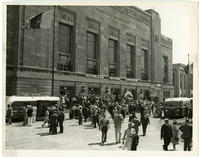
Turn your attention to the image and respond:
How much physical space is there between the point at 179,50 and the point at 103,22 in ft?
55.0

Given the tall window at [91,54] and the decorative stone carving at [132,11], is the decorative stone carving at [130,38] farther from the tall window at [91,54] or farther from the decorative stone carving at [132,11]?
the tall window at [91,54]

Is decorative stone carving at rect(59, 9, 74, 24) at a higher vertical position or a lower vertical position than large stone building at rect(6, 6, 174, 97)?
higher

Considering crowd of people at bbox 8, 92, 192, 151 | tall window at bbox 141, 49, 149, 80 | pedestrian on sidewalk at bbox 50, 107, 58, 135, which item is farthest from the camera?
tall window at bbox 141, 49, 149, 80

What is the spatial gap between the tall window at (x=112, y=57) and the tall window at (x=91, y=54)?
2.13 meters

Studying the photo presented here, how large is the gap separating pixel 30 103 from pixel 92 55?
1248 centimetres

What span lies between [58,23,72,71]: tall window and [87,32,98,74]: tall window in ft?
8.12

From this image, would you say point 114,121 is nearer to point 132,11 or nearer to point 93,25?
point 132,11

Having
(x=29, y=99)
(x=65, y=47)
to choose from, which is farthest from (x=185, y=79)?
(x=65, y=47)

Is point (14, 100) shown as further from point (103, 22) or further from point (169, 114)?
point (103, 22)

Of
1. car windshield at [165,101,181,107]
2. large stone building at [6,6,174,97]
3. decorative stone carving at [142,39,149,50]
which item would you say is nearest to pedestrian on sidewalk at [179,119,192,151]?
car windshield at [165,101,181,107]

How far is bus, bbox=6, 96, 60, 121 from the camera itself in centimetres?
1942

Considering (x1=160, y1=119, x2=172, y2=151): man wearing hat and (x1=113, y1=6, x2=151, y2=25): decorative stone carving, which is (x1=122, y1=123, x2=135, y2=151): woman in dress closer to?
(x1=160, y1=119, x2=172, y2=151): man wearing hat

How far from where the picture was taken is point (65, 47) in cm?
2948

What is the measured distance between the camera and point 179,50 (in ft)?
50.1
